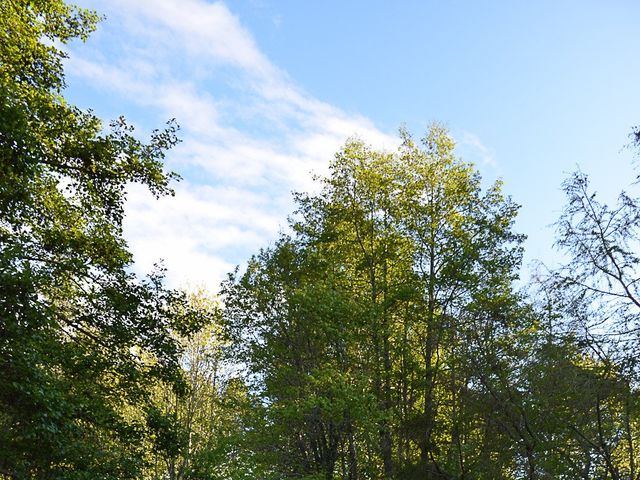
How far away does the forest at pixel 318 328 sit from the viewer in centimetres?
1041

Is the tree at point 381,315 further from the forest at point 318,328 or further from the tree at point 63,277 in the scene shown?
the tree at point 63,277

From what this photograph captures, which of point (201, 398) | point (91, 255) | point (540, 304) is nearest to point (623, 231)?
point (540, 304)

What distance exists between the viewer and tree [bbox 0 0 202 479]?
909 centimetres

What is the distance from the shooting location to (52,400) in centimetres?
920

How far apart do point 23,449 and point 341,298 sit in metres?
11.2

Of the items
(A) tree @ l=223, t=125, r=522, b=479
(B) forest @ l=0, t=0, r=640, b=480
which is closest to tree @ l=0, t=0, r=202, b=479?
(B) forest @ l=0, t=0, r=640, b=480

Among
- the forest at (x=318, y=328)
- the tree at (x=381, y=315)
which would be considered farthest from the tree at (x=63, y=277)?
the tree at (x=381, y=315)

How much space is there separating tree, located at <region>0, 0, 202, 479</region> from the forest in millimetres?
43

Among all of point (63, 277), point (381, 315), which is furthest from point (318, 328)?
point (63, 277)

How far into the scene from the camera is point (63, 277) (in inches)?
444

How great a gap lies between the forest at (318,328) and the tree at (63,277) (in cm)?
4

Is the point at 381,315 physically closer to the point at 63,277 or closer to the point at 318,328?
the point at 318,328

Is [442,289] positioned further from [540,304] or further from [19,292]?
[19,292]

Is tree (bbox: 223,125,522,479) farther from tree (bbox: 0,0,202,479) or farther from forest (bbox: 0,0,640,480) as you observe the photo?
tree (bbox: 0,0,202,479)
